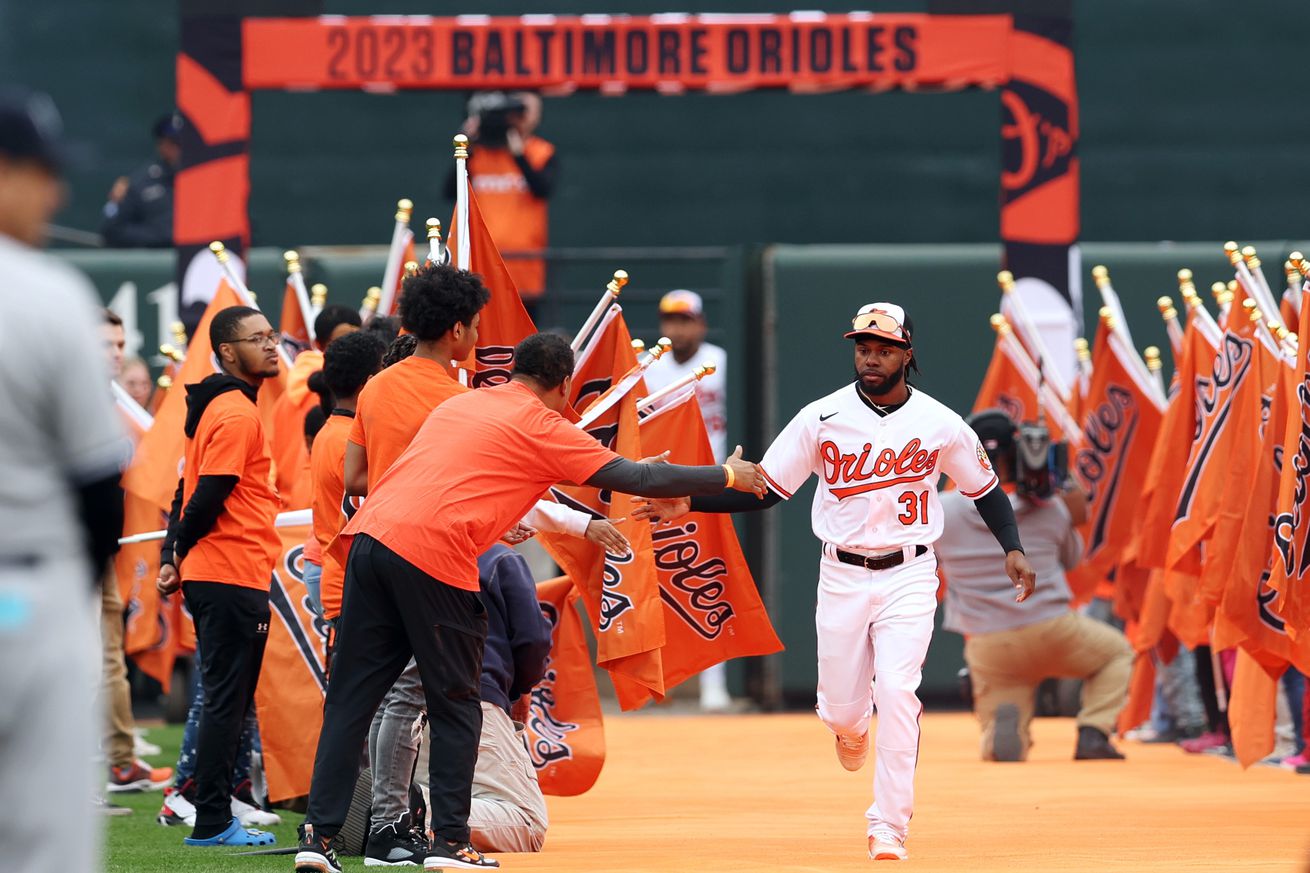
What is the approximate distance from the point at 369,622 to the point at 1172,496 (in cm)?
602

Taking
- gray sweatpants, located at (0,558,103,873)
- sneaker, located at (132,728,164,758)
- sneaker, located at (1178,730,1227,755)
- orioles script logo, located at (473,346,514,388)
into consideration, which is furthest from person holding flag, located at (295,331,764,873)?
sneaker, located at (1178,730,1227,755)

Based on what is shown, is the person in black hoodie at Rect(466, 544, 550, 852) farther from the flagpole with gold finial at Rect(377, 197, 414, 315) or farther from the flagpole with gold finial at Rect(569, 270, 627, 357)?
the flagpole with gold finial at Rect(377, 197, 414, 315)

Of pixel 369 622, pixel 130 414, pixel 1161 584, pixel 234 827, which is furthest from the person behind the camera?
pixel 1161 584

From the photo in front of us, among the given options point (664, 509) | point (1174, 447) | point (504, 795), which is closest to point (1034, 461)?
point (1174, 447)

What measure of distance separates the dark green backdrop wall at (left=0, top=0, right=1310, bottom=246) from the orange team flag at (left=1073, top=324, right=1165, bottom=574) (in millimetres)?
3244

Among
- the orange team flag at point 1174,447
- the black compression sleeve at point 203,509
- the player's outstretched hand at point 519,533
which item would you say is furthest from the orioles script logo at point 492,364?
the orange team flag at point 1174,447

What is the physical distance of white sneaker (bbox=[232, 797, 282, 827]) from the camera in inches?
339

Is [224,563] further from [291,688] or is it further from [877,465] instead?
[877,465]

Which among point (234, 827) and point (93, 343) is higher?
point (93, 343)

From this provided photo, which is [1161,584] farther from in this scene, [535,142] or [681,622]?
[535,142]

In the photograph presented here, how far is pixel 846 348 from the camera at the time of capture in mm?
14398

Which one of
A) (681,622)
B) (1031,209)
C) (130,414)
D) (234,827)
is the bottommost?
(234,827)

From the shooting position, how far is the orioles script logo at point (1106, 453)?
12711 millimetres

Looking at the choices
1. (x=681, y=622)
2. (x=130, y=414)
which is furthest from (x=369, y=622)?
(x=130, y=414)
